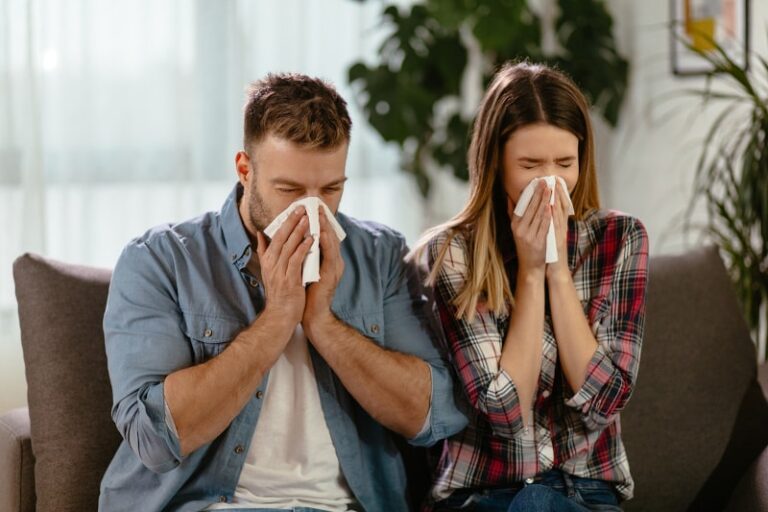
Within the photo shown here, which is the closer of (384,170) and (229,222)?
(229,222)

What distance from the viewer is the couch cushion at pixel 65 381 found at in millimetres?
1787

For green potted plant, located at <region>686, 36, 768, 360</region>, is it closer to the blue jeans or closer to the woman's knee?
the blue jeans

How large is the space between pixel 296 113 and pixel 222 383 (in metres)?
0.46

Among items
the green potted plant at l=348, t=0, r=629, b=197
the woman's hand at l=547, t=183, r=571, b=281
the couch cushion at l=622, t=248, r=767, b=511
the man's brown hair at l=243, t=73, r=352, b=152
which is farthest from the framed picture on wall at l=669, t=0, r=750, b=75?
the man's brown hair at l=243, t=73, r=352, b=152

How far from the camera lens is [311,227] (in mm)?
1643

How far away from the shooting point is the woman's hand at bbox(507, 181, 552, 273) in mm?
1708

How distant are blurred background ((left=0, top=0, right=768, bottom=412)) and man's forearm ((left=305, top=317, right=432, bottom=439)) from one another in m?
1.41

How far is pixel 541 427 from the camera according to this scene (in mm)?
1784

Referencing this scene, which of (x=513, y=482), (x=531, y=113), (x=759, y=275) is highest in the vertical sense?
(x=531, y=113)

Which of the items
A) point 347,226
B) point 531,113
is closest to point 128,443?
point 347,226

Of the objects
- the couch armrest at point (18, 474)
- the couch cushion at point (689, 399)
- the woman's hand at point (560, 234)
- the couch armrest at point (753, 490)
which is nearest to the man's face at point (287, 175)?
the woman's hand at point (560, 234)

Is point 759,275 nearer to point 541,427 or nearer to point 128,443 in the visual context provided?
point 541,427

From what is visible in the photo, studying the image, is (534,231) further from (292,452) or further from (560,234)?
(292,452)

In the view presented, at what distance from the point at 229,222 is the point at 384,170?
2.08m
